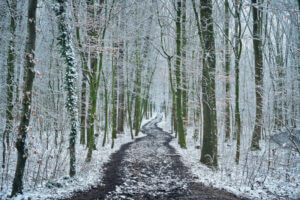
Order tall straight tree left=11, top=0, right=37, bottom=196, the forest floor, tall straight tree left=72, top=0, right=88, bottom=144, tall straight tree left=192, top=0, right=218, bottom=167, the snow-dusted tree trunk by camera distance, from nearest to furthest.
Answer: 1. tall straight tree left=11, top=0, right=37, bottom=196
2. the forest floor
3. the snow-dusted tree trunk
4. tall straight tree left=192, top=0, right=218, bottom=167
5. tall straight tree left=72, top=0, right=88, bottom=144

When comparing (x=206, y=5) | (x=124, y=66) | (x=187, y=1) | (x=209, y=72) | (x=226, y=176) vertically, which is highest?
(x=187, y=1)

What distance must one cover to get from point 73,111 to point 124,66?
477 inches

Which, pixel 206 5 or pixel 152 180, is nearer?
pixel 152 180

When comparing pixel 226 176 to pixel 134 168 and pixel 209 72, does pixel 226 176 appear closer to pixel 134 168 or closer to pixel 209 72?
pixel 134 168

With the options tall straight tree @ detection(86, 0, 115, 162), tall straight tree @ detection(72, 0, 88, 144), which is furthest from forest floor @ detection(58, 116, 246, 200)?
tall straight tree @ detection(72, 0, 88, 144)

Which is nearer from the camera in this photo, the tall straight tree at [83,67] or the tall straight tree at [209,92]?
the tall straight tree at [209,92]

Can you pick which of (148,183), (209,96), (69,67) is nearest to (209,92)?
(209,96)

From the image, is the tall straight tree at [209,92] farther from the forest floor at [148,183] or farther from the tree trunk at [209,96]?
the forest floor at [148,183]

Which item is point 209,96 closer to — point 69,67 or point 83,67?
point 69,67

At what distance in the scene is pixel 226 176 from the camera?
823 centimetres

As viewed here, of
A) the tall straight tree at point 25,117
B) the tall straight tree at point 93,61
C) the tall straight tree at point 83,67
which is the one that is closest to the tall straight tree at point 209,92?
the tall straight tree at point 93,61

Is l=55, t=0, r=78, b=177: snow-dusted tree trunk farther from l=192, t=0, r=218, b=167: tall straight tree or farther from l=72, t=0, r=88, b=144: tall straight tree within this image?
l=192, t=0, r=218, b=167: tall straight tree

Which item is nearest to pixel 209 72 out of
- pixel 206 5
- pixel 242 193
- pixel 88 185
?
pixel 206 5

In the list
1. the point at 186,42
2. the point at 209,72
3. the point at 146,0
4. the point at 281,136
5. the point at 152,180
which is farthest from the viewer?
the point at 146,0
